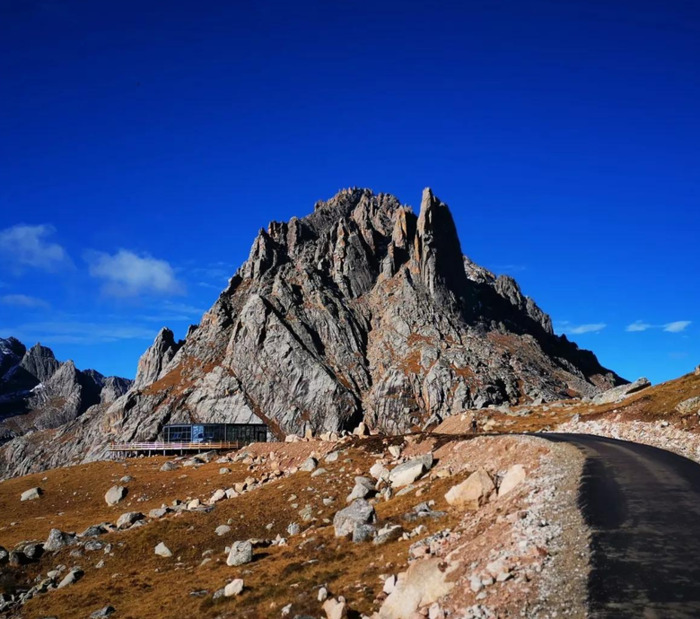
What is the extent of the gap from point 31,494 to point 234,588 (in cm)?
6431

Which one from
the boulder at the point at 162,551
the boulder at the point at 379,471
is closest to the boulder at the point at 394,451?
the boulder at the point at 379,471

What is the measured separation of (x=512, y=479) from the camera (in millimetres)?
30641

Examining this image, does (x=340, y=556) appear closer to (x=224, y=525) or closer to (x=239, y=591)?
(x=239, y=591)

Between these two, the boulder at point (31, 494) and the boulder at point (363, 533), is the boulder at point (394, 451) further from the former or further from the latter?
the boulder at point (31, 494)

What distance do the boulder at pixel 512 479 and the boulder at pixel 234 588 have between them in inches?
625

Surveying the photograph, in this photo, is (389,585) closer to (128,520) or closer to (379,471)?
(379,471)

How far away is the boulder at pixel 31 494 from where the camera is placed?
74688 mm

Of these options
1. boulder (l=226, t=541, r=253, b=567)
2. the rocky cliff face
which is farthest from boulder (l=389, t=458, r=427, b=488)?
the rocky cliff face

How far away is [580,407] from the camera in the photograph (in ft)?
247

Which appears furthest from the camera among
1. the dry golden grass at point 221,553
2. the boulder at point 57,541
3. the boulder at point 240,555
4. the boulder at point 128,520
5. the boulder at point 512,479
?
the boulder at point 128,520

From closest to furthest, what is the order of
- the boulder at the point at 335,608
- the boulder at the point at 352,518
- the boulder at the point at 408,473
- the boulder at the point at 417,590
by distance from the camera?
the boulder at the point at 417,590
the boulder at the point at 335,608
the boulder at the point at 352,518
the boulder at the point at 408,473

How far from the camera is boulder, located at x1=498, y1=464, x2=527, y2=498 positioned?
98.4 feet

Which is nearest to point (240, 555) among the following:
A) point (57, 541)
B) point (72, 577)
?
point (72, 577)

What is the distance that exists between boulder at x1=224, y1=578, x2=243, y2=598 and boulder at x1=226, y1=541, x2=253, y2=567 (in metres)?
5.43
